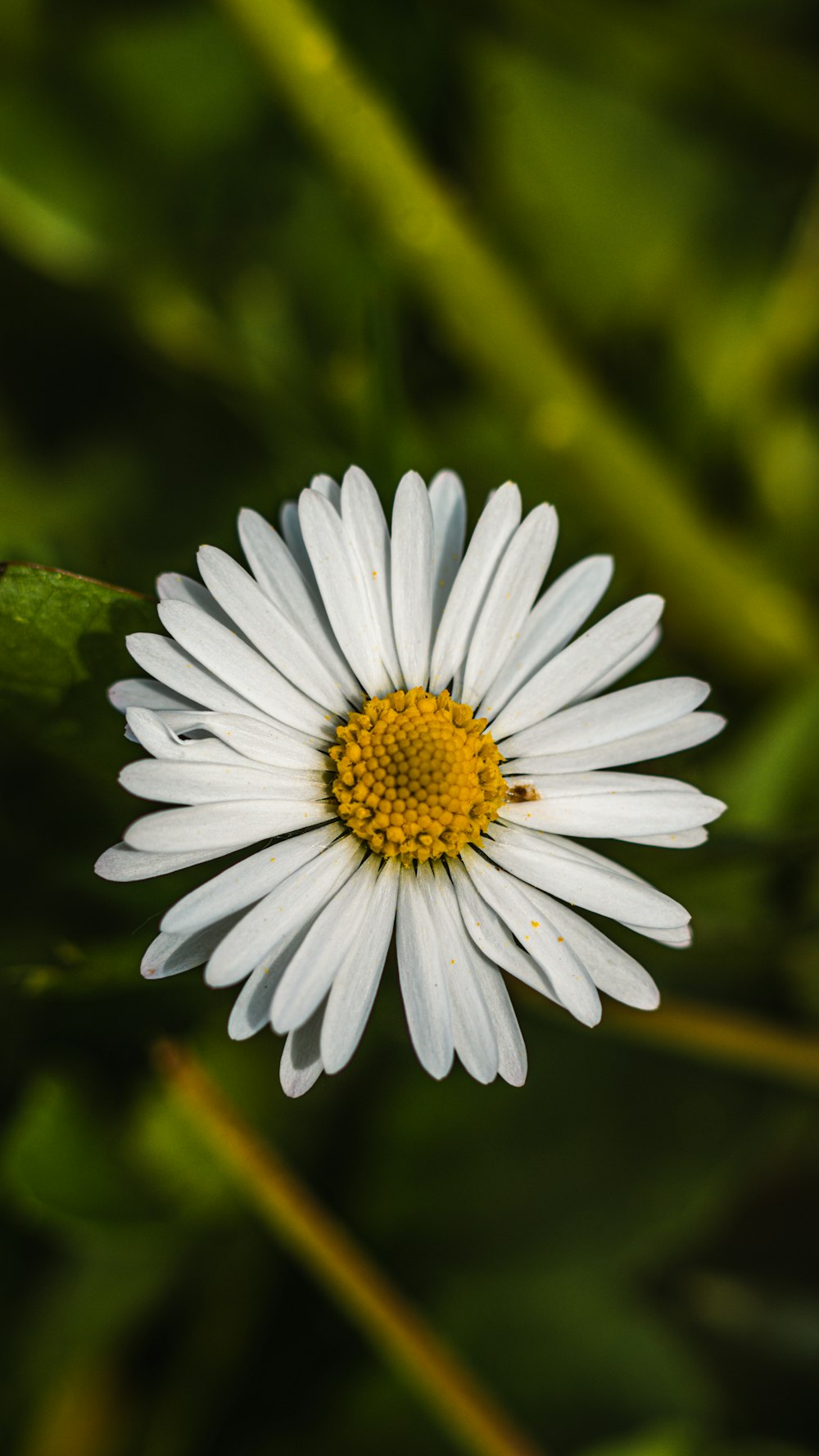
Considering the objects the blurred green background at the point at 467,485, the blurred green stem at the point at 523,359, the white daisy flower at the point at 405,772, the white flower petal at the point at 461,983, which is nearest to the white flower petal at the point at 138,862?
the white daisy flower at the point at 405,772

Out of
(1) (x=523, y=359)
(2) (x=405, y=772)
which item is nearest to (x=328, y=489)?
(2) (x=405, y=772)

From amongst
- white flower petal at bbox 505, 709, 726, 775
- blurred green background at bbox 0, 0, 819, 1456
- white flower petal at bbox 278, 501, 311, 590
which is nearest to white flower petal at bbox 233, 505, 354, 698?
white flower petal at bbox 278, 501, 311, 590

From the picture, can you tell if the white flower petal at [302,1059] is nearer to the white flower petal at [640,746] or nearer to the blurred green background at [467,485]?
the white flower petal at [640,746]

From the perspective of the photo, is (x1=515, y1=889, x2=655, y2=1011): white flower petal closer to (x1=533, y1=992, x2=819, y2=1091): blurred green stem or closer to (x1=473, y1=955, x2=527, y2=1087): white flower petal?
(x1=473, y1=955, x2=527, y2=1087): white flower petal

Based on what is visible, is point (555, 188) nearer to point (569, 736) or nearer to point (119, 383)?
point (119, 383)

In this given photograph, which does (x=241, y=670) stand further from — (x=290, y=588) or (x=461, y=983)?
(x=461, y=983)

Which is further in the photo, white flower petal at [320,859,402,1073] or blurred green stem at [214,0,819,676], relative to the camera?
blurred green stem at [214,0,819,676]

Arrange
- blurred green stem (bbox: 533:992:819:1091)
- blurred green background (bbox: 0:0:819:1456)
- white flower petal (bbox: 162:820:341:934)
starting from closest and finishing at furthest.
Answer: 1. white flower petal (bbox: 162:820:341:934)
2. blurred green stem (bbox: 533:992:819:1091)
3. blurred green background (bbox: 0:0:819:1456)
